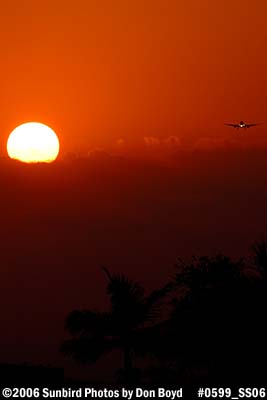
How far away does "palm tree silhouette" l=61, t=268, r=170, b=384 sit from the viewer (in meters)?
46.5

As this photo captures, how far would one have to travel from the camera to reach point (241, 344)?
41406 mm

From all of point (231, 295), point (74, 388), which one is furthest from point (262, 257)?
point (74, 388)

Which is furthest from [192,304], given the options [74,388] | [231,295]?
[74,388]

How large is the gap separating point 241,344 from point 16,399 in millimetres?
8279

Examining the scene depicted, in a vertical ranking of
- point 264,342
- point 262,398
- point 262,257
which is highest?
point 262,257

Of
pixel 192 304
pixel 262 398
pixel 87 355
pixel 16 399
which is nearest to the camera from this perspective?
pixel 262 398

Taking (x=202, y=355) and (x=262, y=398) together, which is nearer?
(x=262, y=398)

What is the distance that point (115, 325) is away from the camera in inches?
1854

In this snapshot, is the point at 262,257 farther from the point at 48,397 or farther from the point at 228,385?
the point at 48,397

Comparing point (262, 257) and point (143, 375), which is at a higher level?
point (262, 257)

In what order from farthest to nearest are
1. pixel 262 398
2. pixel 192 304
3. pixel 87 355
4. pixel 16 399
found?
pixel 87 355
pixel 192 304
pixel 16 399
pixel 262 398

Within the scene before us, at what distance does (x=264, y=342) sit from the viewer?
41.2 metres

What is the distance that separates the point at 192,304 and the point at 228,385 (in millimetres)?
3957

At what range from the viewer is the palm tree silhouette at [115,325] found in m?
46.5
